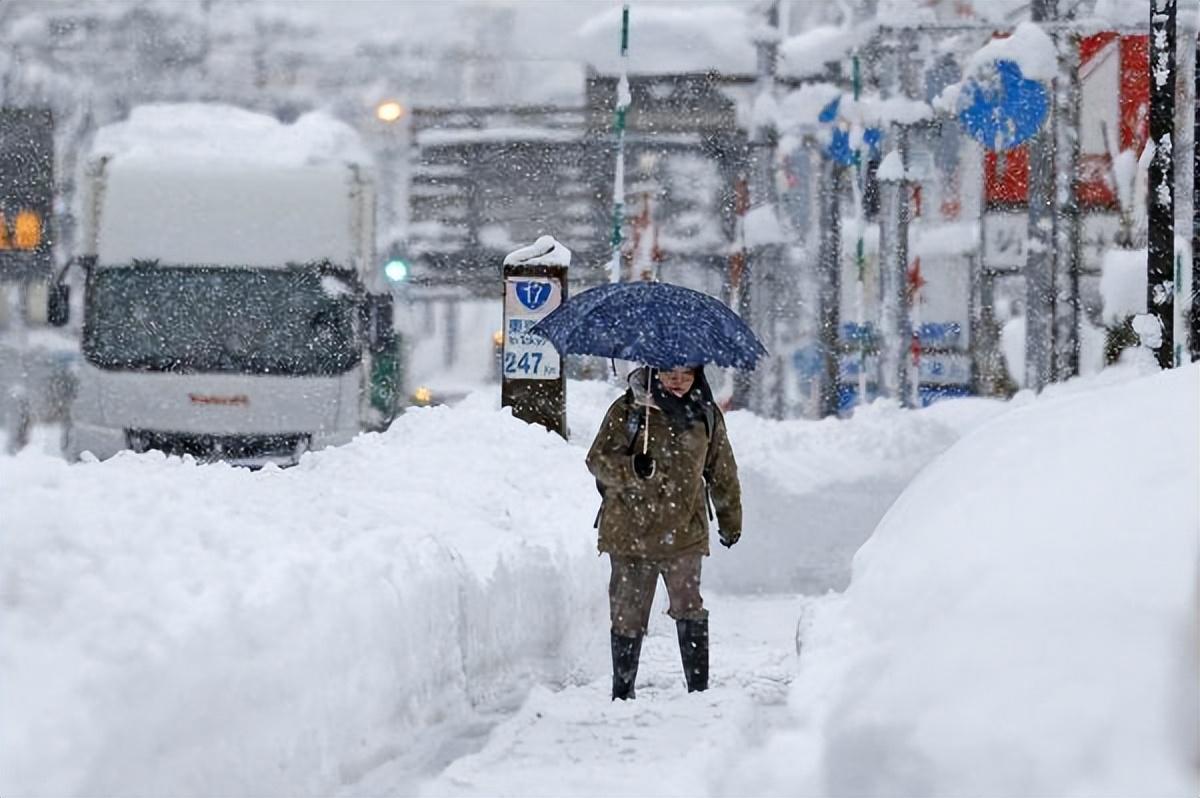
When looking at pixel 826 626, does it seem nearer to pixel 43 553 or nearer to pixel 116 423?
pixel 43 553

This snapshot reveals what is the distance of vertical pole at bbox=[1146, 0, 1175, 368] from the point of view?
614 inches

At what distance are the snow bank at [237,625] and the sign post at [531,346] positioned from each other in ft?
20.7

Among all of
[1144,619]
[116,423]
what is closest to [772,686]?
[1144,619]

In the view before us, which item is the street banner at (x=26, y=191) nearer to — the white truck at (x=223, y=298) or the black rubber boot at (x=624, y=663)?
the white truck at (x=223, y=298)

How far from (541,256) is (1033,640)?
44.9ft

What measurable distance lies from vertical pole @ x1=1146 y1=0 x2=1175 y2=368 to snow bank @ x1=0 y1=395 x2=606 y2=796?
7.09 m

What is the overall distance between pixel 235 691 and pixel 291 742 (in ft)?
1.41

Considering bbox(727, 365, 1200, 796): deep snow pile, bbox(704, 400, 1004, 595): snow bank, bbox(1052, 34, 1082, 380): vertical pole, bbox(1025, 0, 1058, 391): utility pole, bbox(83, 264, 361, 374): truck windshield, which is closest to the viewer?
bbox(727, 365, 1200, 796): deep snow pile

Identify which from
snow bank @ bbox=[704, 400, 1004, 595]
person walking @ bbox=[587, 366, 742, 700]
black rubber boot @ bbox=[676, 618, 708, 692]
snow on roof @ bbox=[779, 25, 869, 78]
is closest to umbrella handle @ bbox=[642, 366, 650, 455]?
person walking @ bbox=[587, 366, 742, 700]

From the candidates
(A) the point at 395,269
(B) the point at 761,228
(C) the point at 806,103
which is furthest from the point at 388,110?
(B) the point at 761,228

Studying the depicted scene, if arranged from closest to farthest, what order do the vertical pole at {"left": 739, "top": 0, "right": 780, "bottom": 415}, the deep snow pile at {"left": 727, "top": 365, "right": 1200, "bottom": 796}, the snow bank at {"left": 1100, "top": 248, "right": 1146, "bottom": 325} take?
the deep snow pile at {"left": 727, "top": 365, "right": 1200, "bottom": 796} < the snow bank at {"left": 1100, "top": 248, "right": 1146, "bottom": 325} < the vertical pole at {"left": 739, "top": 0, "right": 780, "bottom": 415}

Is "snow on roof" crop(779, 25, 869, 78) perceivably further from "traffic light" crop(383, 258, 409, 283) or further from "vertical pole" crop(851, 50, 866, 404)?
"traffic light" crop(383, 258, 409, 283)

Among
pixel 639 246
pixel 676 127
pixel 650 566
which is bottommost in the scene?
pixel 650 566

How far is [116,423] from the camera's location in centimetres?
1827
